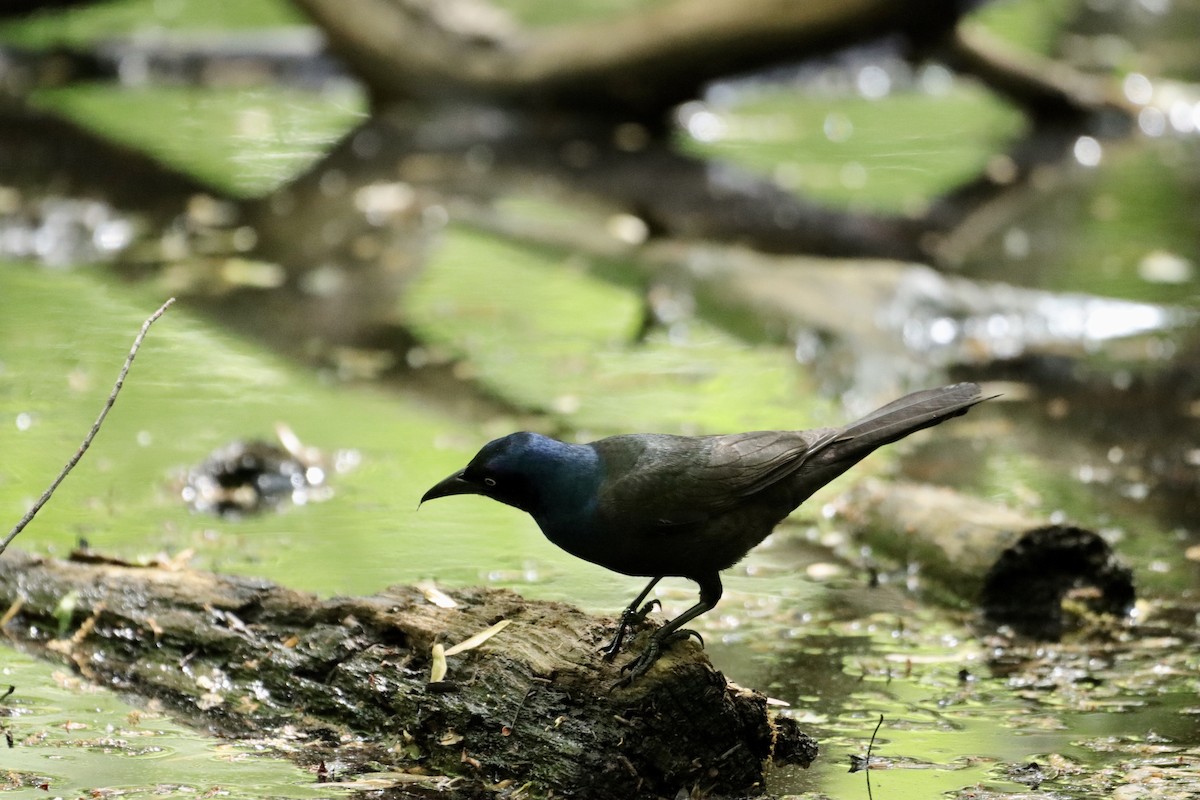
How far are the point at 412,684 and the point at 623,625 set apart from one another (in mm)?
594

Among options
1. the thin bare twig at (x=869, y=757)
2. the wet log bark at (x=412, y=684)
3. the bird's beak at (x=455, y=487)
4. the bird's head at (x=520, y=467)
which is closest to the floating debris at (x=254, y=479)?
the wet log bark at (x=412, y=684)

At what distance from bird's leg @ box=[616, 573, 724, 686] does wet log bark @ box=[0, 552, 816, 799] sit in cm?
3

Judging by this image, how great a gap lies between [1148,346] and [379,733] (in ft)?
19.9

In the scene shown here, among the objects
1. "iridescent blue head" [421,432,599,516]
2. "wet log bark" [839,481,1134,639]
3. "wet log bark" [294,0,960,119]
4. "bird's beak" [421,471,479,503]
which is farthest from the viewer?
"wet log bark" [294,0,960,119]

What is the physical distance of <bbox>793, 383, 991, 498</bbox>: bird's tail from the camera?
14.3 ft

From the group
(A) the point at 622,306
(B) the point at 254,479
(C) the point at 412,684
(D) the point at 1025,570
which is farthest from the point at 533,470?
(A) the point at 622,306

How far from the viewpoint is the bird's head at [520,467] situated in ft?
13.6

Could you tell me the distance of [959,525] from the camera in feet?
19.5

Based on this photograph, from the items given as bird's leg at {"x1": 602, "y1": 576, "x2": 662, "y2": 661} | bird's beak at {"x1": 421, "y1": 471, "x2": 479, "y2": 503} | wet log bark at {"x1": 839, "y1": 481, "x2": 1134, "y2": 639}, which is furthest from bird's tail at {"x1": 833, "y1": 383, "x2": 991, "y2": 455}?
wet log bark at {"x1": 839, "y1": 481, "x2": 1134, "y2": 639}

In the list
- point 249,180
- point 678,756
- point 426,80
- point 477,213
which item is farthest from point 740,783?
point 426,80

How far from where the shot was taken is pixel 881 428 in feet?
14.4

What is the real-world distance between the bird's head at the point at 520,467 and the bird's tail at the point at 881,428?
28.3 inches

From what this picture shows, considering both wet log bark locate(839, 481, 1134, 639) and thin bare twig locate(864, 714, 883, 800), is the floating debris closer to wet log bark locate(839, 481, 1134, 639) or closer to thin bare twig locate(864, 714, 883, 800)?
wet log bark locate(839, 481, 1134, 639)

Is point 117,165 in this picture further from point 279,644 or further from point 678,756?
point 678,756
